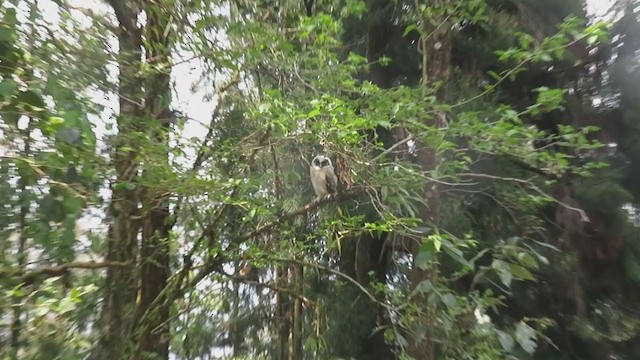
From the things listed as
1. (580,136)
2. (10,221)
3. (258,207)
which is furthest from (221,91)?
(580,136)

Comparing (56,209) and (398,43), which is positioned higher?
(398,43)

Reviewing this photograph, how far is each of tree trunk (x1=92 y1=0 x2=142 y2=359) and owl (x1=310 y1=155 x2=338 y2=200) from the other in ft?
2.81

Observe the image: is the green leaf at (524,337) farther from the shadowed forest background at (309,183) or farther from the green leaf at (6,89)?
the green leaf at (6,89)

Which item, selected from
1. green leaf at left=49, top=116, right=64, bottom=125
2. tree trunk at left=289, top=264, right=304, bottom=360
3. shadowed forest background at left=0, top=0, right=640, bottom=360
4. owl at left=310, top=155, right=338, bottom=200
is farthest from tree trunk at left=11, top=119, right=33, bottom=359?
tree trunk at left=289, top=264, right=304, bottom=360

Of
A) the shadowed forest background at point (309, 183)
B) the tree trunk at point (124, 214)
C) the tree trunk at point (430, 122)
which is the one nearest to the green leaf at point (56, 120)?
the shadowed forest background at point (309, 183)

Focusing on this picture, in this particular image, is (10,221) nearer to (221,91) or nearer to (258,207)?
(258,207)

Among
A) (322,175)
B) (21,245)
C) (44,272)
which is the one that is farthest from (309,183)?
(21,245)

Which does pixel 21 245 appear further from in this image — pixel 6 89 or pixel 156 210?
pixel 156 210

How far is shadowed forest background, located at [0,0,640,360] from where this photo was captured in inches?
55.9

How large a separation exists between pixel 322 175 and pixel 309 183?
0.27 m

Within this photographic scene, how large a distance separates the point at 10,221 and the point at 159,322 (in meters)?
1.06

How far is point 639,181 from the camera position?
9.04 ft

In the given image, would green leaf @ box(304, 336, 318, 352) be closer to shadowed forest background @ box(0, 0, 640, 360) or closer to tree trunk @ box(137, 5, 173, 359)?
shadowed forest background @ box(0, 0, 640, 360)

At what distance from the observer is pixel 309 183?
289 centimetres
